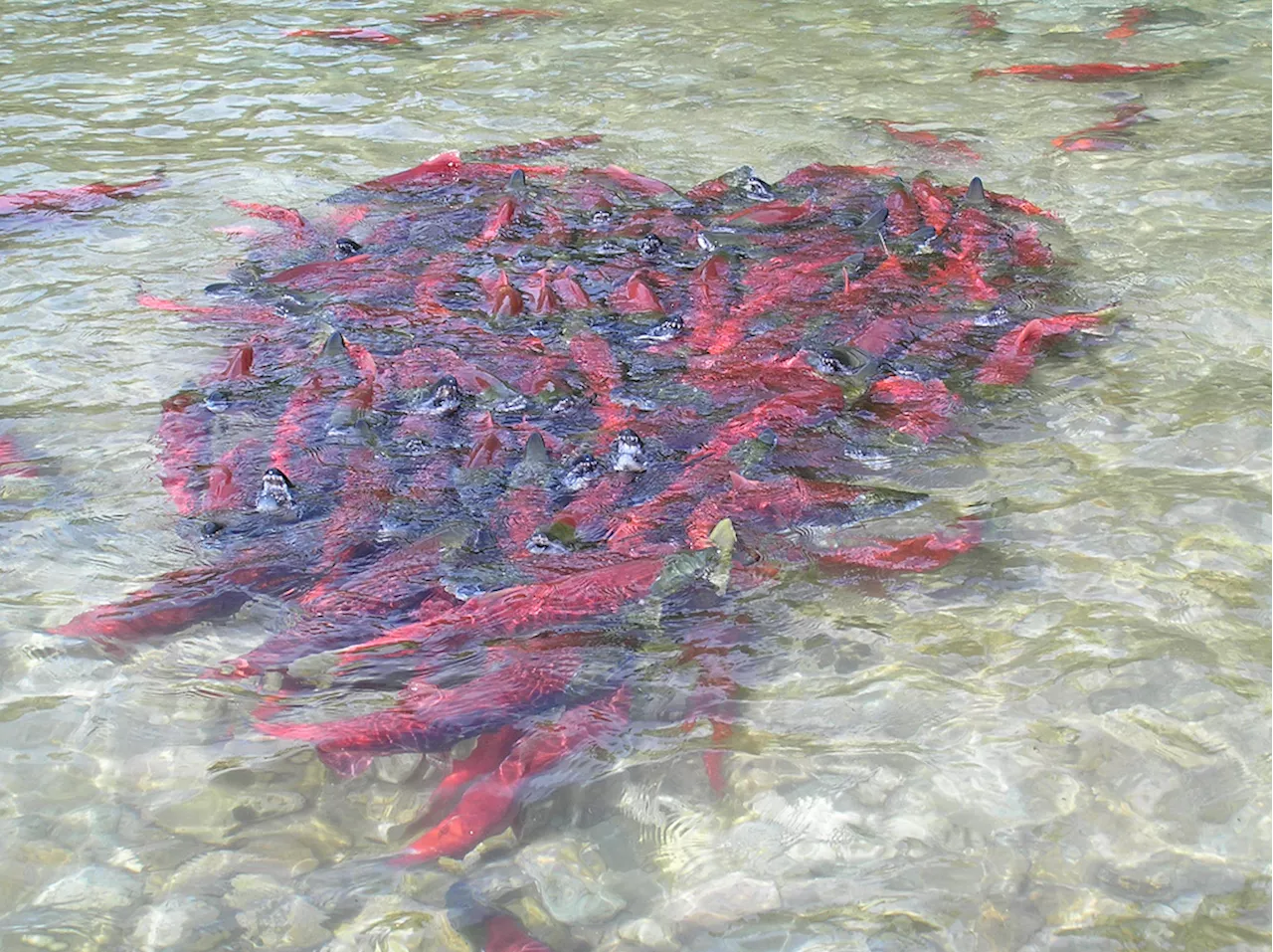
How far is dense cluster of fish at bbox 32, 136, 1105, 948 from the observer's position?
3.66 m

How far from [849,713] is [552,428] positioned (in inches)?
76.1

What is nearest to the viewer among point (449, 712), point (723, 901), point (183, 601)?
point (723, 901)

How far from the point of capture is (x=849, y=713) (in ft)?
11.8

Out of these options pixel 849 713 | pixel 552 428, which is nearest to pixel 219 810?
pixel 849 713

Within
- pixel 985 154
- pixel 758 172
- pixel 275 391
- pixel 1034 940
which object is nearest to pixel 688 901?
pixel 1034 940

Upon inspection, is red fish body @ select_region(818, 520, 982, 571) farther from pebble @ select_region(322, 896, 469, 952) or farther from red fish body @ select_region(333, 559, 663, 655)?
pebble @ select_region(322, 896, 469, 952)

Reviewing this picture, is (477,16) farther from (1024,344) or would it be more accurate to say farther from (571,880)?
(571,880)

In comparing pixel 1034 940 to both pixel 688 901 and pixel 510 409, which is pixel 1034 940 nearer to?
pixel 688 901

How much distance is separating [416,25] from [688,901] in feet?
31.7

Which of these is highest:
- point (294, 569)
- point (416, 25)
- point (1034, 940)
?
point (416, 25)

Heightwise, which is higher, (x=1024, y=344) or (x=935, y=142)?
(x=935, y=142)

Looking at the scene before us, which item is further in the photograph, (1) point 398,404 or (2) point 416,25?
(2) point 416,25

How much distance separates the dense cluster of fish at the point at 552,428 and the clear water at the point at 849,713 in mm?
157

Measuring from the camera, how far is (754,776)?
3.38 m
